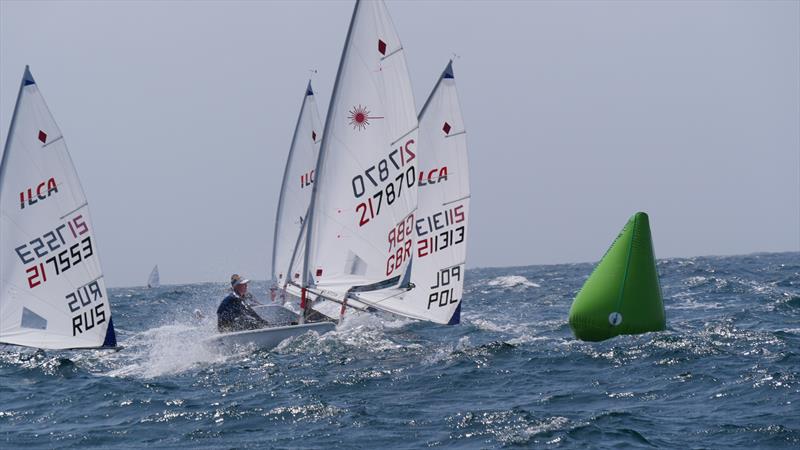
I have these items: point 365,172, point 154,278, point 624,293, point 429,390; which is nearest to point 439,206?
point 365,172

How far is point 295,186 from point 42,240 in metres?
13.2

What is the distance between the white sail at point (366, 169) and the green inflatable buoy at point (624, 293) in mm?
4913

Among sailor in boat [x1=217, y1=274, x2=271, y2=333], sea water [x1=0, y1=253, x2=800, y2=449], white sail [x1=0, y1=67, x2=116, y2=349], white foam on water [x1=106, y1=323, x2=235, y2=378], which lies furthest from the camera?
sailor in boat [x1=217, y1=274, x2=271, y2=333]

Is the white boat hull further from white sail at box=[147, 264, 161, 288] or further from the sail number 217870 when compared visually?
white sail at box=[147, 264, 161, 288]

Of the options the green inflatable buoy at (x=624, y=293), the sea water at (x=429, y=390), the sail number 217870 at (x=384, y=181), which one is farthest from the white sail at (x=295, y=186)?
the green inflatable buoy at (x=624, y=293)

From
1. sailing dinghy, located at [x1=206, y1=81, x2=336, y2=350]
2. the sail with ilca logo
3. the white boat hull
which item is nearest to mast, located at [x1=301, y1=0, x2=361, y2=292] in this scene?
the sail with ilca logo

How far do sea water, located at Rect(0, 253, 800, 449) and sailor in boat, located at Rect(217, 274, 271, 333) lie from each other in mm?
623

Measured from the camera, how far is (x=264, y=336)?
20.9 m

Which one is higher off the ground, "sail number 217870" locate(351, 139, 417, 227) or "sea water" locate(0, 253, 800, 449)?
"sail number 217870" locate(351, 139, 417, 227)

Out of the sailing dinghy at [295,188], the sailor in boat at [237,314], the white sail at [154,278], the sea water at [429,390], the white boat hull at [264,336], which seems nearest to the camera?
the sea water at [429,390]

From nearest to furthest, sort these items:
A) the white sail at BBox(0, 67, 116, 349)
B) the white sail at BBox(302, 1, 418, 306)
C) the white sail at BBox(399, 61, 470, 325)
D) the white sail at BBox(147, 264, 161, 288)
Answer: the white sail at BBox(0, 67, 116, 349)
the white sail at BBox(302, 1, 418, 306)
the white sail at BBox(399, 61, 470, 325)
the white sail at BBox(147, 264, 161, 288)

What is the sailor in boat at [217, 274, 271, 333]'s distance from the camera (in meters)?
21.3

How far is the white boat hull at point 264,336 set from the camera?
20.7 m

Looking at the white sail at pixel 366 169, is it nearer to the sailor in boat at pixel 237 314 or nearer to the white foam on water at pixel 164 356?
the sailor in boat at pixel 237 314
